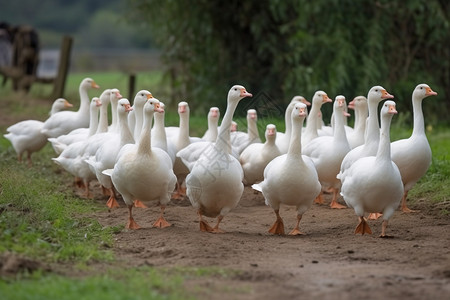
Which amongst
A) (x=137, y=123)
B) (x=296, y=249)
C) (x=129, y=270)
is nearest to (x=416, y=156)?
(x=296, y=249)

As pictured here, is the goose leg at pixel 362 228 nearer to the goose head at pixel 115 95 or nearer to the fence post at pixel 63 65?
the goose head at pixel 115 95

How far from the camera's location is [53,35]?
62.2 metres

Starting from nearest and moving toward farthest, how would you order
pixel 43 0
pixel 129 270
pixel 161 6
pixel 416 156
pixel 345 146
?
pixel 129 270 → pixel 416 156 → pixel 345 146 → pixel 161 6 → pixel 43 0

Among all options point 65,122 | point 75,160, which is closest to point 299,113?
point 75,160

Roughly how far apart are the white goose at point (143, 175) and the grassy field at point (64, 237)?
1.65 feet

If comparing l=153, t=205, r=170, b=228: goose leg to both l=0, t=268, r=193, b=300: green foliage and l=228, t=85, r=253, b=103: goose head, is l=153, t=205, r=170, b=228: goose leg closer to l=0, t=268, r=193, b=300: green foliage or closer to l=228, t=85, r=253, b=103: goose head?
l=228, t=85, r=253, b=103: goose head

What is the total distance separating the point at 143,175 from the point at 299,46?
889 centimetres

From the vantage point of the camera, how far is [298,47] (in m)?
17.2

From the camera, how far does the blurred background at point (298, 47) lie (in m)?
16.7

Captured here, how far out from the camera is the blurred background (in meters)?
16.7

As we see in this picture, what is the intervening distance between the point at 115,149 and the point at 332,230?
9.71 ft

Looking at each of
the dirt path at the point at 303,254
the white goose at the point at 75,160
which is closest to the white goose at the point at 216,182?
the dirt path at the point at 303,254

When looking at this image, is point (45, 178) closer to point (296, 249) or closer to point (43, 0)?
point (296, 249)

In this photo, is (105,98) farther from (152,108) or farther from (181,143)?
(152,108)
